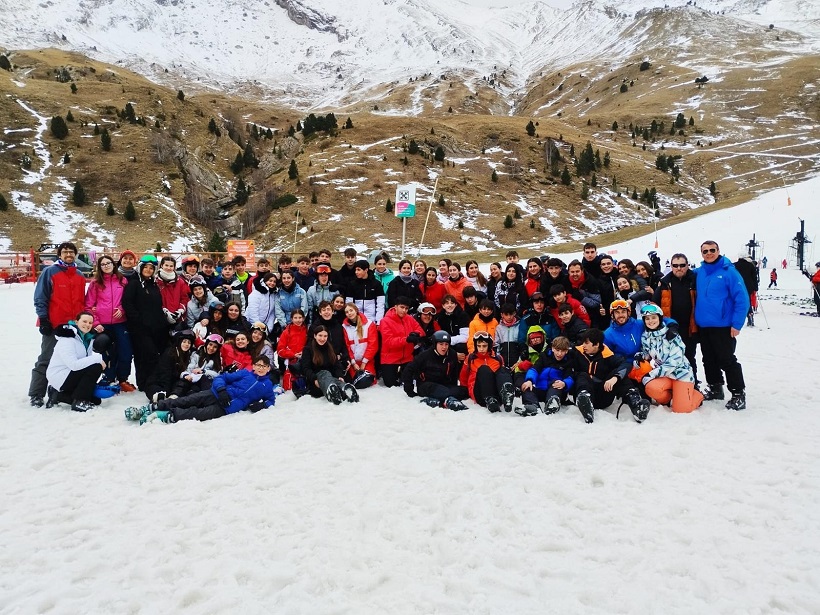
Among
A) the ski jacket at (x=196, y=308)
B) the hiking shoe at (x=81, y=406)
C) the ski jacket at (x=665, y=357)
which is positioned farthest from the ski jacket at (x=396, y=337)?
the hiking shoe at (x=81, y=406)

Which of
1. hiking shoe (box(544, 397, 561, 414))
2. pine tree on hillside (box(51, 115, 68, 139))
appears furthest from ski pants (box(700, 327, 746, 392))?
pine tree on hillside (box(51, 115, 68, 139))

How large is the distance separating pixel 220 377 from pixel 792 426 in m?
8.13

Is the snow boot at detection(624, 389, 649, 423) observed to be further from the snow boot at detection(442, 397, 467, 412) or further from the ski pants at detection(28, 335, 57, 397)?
the ski pants at detection(28, 335, 57, 397)

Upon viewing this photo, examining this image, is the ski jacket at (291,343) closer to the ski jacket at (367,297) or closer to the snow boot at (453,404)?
the ski jacket at (367,297)

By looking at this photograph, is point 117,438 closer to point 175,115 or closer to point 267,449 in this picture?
point 267,449

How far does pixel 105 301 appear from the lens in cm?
793

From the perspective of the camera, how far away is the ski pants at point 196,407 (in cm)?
688

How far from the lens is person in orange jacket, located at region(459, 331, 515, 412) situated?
722cm

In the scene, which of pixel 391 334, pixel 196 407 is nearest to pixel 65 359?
pixel 196 407

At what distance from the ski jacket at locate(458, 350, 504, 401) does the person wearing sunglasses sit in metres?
2.76

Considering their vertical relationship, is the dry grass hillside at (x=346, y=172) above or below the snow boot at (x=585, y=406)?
above

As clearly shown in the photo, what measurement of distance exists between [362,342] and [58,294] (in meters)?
4.97

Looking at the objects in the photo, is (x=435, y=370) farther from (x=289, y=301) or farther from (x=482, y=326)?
(x=289, y=301)

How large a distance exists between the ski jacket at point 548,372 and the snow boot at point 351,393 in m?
2.73
